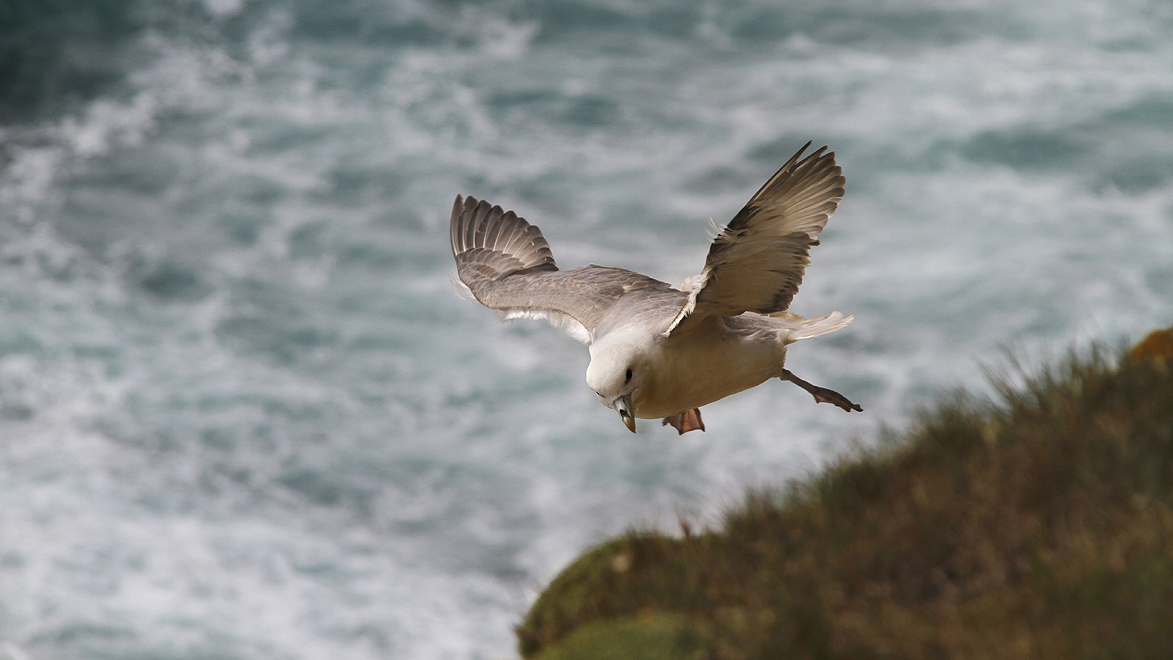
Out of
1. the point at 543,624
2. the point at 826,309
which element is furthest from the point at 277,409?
the point at 543,624

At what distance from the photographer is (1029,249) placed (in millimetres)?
29625

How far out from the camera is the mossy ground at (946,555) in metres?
4.47

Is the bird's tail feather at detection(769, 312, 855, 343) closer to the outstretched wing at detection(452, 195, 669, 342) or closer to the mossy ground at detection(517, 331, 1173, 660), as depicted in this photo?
the outstretched wing at detection(452, 195, 669, 342)

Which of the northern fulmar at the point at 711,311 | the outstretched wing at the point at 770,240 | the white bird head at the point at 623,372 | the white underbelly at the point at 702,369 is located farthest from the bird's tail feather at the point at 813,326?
the white bird head at the point at 623,372

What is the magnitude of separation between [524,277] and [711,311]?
112 inches

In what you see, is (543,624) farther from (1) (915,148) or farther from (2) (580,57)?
(2) (580,57)

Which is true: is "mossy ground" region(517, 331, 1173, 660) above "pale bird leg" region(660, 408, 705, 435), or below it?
below

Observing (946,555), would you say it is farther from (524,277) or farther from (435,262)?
(435,262)

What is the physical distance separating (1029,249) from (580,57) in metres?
18.2

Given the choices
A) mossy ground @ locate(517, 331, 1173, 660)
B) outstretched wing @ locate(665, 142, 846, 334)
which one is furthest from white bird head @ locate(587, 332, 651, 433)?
mossy ground @ locate(517, 331, 1173, 660)

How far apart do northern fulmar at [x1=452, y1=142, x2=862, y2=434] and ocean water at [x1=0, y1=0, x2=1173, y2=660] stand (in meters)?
11.4

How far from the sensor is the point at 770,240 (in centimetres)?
701

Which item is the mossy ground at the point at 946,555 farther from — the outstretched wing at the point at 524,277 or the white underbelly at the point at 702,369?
the outstretched wing at the point at 524,277

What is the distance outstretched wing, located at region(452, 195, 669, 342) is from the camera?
28.6ft
